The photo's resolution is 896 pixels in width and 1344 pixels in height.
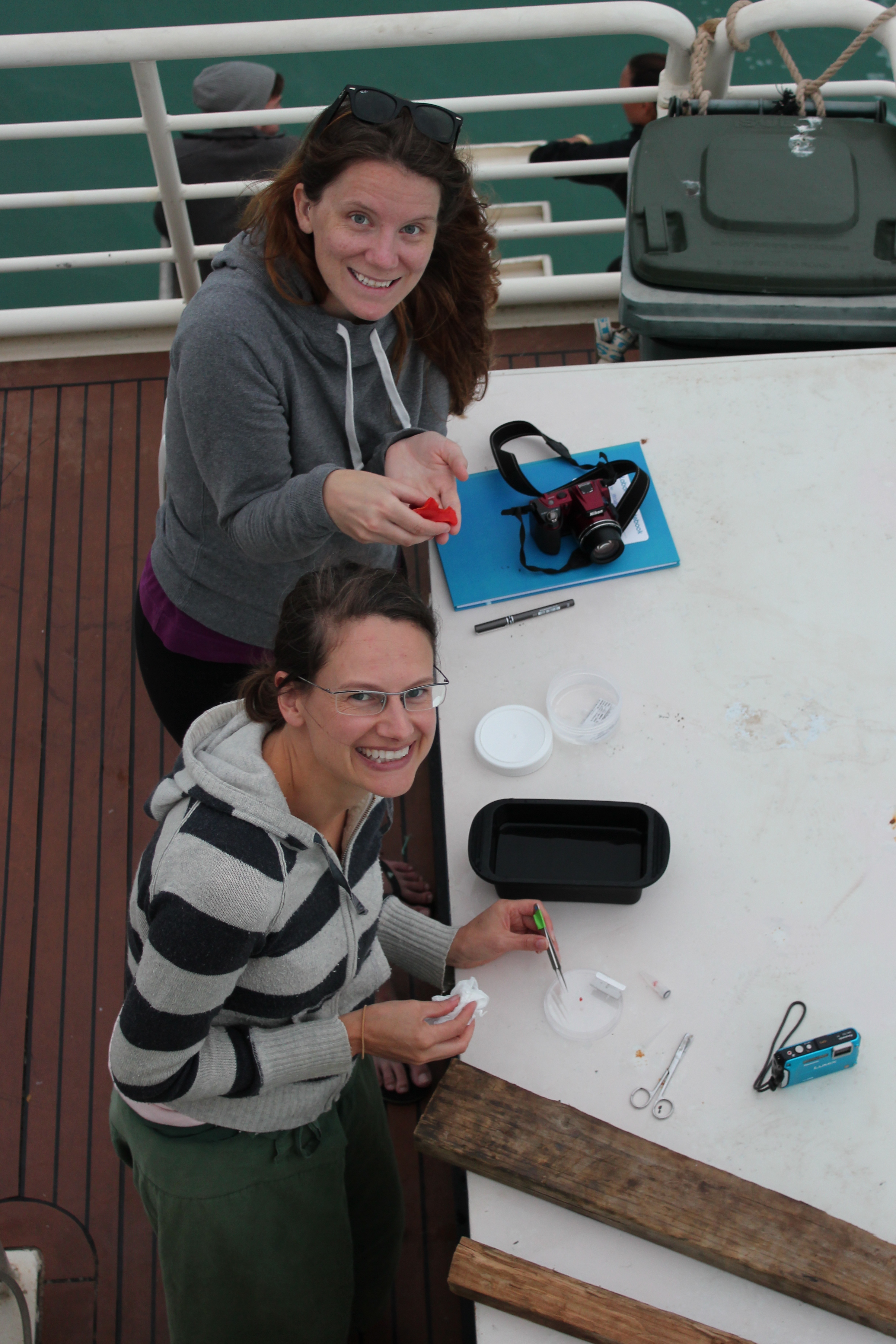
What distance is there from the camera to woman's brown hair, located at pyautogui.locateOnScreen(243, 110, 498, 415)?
1402 millimetres

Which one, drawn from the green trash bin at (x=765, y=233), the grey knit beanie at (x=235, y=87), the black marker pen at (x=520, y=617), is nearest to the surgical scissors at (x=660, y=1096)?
the black marker pen at (x=520, y=617)

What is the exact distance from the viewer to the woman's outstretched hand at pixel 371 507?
4.68ft

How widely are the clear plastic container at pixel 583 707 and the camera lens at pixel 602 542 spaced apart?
23cm

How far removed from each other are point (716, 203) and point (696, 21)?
505 centimetres

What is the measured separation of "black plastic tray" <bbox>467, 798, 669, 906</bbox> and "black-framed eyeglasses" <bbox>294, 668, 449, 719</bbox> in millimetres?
373

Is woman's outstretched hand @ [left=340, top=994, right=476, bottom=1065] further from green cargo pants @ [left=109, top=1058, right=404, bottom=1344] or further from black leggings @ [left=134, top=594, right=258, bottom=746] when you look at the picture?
black leggings @ [left=134, top=594, right=258, bottom=746]

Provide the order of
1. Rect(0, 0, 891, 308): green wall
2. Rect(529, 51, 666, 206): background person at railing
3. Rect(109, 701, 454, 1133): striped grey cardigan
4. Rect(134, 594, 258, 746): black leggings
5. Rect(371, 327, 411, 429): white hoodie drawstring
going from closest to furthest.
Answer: Rect(109, 701, 454, 1133): striped grey cardigan, Rect(371, 327, 411, 429): white hoodie drawstring, Rect(134, 594, 258, 746): black leggings, Rect(529, 51, 666, 206): background person at railing, Rect(0, 0, 891, 308): green wall

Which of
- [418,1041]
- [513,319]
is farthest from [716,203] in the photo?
[418,1041]

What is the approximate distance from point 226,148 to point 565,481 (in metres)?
Result: 2.06

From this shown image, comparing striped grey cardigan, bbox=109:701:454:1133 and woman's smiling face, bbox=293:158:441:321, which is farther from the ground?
woman's smiling face, bbox=293:158:441:321

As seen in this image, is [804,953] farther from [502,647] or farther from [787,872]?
[502,647]

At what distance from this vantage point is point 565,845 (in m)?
1.66

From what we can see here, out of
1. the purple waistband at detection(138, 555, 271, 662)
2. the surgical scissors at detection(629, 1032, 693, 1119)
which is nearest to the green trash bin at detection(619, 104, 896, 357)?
the purple waistband at detection(138, 555, 271, 662)

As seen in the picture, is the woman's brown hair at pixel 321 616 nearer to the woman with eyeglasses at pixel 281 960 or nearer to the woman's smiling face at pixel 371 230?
the woman with eyeglasses at pixel 281 960
